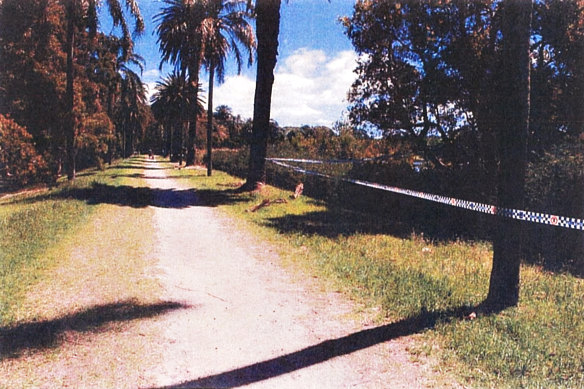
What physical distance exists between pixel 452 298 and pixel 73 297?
15.1 feet

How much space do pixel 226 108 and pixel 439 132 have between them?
75445mm

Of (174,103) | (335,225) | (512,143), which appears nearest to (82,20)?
(335,225)

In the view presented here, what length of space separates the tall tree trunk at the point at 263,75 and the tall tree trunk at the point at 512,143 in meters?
10.6

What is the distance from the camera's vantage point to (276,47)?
15203 millimetres

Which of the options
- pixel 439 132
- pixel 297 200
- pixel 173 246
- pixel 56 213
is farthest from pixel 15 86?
pixel 439 132

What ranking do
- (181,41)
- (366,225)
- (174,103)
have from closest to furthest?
(366,225) → (181,41) → (174,103)

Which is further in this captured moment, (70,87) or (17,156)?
(70,87)

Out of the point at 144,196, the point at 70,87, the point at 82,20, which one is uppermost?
the point at 82,20

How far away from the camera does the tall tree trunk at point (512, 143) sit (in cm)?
514

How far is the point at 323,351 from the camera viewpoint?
423 centimetres

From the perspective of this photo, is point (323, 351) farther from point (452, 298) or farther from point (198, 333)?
point (452, 298)

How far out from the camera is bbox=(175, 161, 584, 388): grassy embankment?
12.9 ft

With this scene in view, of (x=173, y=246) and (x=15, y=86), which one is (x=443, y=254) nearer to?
(x=173, y=246)

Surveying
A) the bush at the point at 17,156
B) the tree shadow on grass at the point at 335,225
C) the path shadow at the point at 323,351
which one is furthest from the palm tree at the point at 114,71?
the path shadow at the point at 323,351
